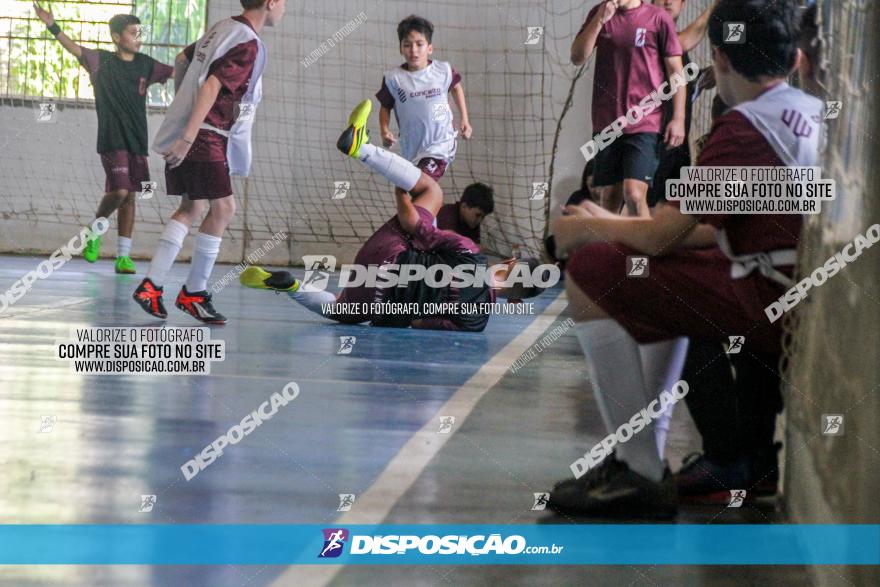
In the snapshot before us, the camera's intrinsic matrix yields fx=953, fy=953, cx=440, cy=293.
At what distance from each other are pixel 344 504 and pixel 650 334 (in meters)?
0.66

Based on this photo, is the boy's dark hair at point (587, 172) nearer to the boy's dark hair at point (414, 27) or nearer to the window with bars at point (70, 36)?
the boy's dark hair at point (414, 27)

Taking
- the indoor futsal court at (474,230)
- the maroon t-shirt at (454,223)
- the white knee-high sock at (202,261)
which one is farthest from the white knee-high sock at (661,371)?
the white knee-high sock at (202,261)

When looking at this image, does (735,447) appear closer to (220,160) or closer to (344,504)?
(344,504)

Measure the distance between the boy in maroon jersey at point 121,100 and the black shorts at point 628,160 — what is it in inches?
34.0

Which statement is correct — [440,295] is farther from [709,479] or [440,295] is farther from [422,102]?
[709,479]

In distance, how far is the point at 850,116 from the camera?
5.34ft

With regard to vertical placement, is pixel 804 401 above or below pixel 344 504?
above

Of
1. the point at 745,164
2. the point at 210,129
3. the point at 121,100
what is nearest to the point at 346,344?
the point at 210,129

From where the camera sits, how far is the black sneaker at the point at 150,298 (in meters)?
1.93

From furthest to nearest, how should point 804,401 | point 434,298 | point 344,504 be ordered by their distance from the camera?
point 434,298, point 804,401, point 344,504

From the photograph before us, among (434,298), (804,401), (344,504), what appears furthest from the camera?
(434,298)

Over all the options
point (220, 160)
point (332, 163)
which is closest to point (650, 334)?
point (332, 163)

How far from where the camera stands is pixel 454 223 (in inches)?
74.5

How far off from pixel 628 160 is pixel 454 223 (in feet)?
1.21
